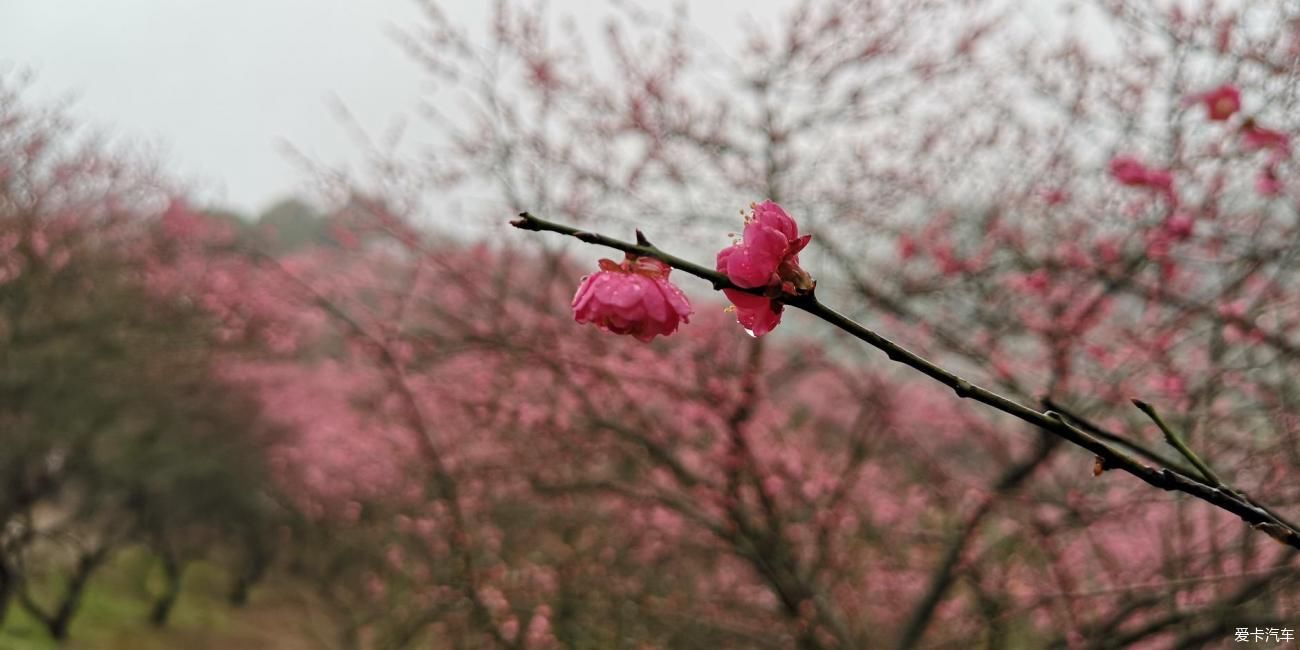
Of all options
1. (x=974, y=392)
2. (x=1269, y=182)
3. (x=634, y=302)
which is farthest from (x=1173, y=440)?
(x=1269, y=182)

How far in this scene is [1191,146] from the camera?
411cm

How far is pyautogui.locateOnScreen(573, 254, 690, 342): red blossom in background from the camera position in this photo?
3.30 ft

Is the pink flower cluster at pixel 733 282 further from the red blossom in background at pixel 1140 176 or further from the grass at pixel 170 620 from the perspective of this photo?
the grass at pixel 170 620

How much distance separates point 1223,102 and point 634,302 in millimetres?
3243

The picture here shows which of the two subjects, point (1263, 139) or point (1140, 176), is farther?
point (1140, 176)

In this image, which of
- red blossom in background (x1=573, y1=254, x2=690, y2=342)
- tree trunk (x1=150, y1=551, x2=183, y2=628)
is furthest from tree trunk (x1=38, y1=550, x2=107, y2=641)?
red blossom in background (x1=573, y1=254, x2=690, y2=342)

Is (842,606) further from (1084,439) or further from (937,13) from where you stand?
(1084,439)

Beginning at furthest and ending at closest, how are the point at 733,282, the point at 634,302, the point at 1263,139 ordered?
1. the point at 1263,139
2. the point at 634,302
3. the point at 733,282

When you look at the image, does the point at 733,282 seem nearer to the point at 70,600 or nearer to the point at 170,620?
the point at 70,600

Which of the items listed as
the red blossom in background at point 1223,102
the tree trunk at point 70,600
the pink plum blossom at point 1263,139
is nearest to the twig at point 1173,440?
the pink plum blossom at point 1263,139

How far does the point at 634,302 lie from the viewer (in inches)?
39.5

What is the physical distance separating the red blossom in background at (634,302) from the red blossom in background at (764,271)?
91 mm

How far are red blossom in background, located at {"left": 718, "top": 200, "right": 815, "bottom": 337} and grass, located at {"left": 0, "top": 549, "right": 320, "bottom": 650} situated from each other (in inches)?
552

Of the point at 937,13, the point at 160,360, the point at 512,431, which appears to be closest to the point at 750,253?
the point at 937,13
